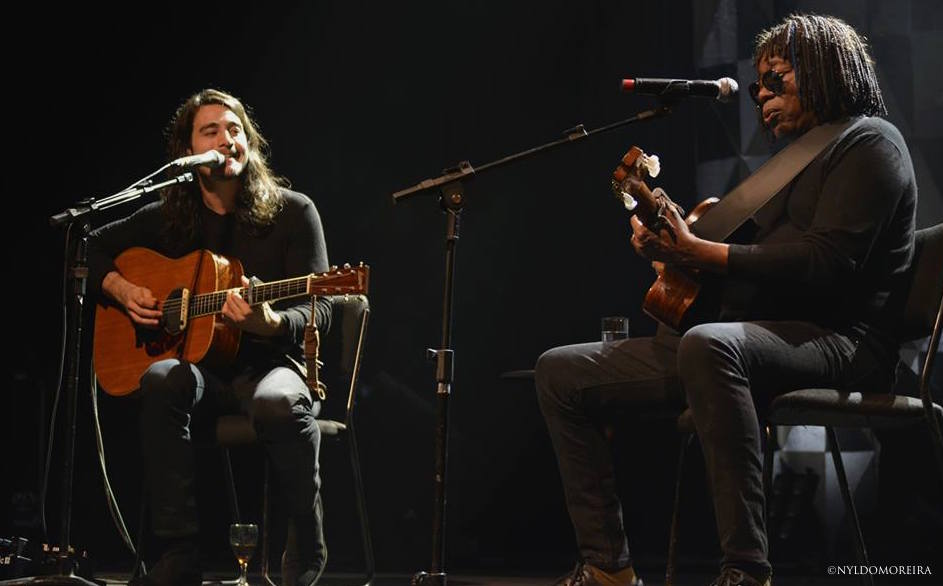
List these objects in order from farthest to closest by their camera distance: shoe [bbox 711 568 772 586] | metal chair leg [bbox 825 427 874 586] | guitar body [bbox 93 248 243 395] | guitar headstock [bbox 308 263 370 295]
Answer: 1. guitar body [bbox 93 248 243 395]
2. guitar headstock [bbox 308 263 370 295]
3. metal chair leg [bbox 825 427 874 586]
4. shoe [bbox 711 568 772 586]

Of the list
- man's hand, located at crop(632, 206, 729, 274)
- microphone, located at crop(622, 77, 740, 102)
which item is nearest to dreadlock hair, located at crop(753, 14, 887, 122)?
microphone, located at crop(622, 77, 740, 102)

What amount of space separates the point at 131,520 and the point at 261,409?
171 cm

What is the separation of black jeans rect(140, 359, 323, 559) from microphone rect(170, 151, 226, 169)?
0.58 metres

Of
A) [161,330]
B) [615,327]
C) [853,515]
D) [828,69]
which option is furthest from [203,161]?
[853,515]

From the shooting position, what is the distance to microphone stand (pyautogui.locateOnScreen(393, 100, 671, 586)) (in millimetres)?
2381

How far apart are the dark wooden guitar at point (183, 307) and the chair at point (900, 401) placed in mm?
1223

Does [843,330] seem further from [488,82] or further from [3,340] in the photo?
[3,340]

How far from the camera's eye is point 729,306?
2537 millimetres

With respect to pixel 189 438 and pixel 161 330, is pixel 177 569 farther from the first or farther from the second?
pixel 161 330

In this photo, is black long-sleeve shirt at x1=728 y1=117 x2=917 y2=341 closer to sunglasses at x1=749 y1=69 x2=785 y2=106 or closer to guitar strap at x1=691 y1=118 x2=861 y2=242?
guitar strap at x1=691 y1=118 x2=861 y2=242

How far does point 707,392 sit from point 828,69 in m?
0.94

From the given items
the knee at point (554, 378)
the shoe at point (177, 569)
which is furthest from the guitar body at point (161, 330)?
the knee at point (554, 378)

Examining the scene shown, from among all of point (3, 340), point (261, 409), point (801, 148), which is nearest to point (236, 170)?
point (261, 409)

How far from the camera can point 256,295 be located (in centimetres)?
316
